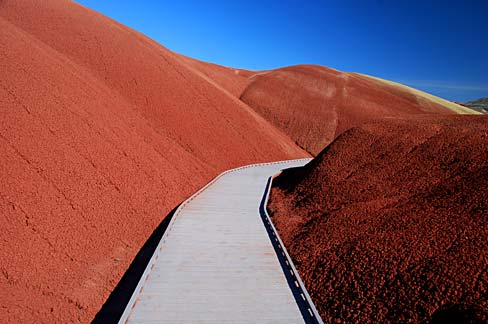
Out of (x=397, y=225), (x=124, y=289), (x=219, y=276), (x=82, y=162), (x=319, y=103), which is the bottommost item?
(x=124, y=289)

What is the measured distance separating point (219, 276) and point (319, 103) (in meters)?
38.9

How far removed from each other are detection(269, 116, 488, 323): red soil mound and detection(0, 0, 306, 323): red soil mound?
205 inches

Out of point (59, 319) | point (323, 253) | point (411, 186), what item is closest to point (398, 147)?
point (411, 186)

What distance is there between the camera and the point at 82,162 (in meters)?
11.6

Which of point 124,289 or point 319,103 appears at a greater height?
point 319,103

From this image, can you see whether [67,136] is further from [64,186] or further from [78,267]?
[78,267]

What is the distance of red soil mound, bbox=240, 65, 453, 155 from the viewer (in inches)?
1501

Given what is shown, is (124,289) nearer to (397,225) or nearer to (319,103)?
(397,225)

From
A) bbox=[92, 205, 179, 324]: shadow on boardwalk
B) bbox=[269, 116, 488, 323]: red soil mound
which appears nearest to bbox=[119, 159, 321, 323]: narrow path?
bbox=[269, 116, 488, 323]: red soil mound

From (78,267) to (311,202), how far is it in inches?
323

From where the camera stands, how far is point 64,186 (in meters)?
10.4

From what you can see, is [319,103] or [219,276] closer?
[219,276]

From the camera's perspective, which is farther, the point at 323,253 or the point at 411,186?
the point at 411,186

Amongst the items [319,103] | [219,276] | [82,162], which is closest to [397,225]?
[219,276]
